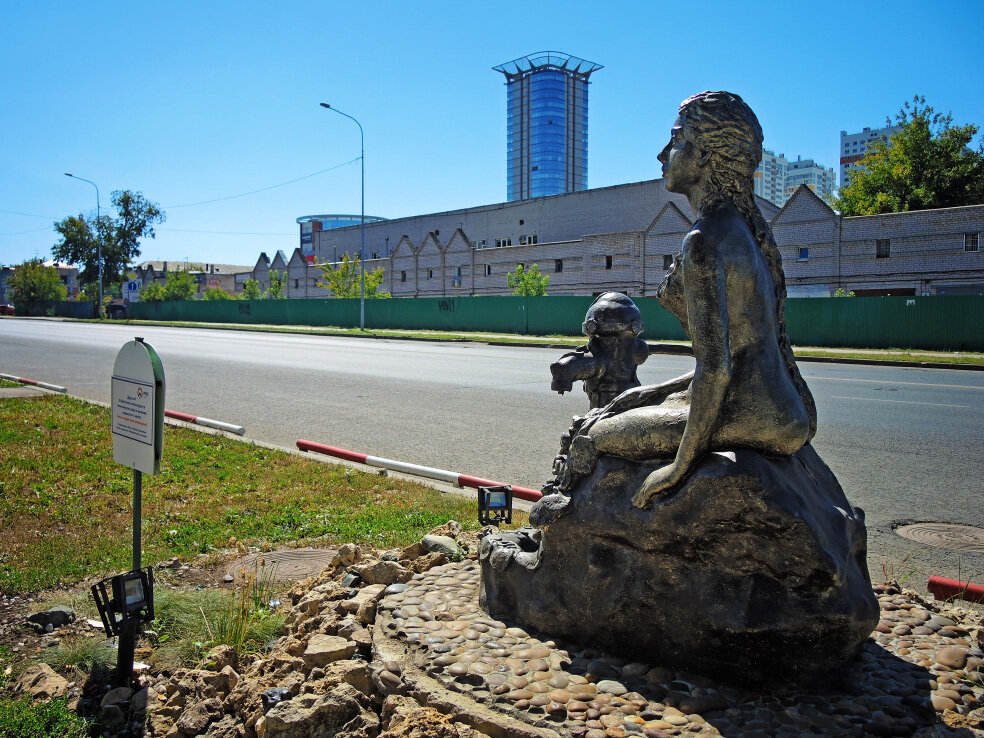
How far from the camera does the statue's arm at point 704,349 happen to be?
2674 millimetres

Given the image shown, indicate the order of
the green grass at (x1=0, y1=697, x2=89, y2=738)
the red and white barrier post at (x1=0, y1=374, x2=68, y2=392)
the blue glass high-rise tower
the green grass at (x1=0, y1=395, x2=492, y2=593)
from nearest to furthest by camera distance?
the green grass at (x1=0, y1=697, x2=89, y2=738) → the green grass at (x1=0, y1=395, x2=492, y2=593) → the red and white barrier post at (x1=0, y1=374, x2=68, y2=392) → the blue glass high-rise tower

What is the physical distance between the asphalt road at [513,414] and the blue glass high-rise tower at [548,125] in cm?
10454

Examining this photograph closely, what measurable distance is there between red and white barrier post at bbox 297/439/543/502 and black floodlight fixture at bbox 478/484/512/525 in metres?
0.86

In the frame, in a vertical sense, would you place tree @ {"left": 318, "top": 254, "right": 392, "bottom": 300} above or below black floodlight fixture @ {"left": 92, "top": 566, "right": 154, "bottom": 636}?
above

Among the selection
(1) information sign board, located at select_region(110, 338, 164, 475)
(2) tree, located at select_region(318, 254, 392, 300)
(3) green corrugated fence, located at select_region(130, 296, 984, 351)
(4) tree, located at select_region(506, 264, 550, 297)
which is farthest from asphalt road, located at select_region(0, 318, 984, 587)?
(2) tree, located at select_region(318, 254, 392, 300)

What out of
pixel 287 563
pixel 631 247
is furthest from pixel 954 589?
pixel 631 247

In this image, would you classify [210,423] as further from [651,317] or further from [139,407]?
[651,317]

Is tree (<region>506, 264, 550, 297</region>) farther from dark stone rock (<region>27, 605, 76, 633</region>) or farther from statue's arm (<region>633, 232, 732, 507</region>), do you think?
statue's arm (<region>633, 232, 732, 507</region>)

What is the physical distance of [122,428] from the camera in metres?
3.86

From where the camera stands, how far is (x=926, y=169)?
40.6 metres

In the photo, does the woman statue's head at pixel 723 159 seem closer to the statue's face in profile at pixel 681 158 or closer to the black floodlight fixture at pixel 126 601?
the statue's face in profile at pixel 681 158

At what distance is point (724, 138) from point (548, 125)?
397ft

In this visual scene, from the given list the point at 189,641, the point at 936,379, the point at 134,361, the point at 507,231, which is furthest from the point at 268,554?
the point at 507,231

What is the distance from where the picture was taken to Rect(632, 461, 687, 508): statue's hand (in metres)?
2.74
